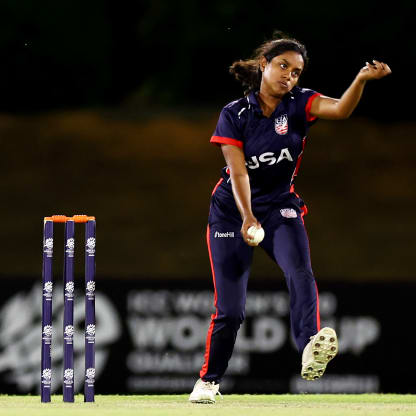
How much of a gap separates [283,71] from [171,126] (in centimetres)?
1432

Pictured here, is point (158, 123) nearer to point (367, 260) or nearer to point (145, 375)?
point (367, 260)

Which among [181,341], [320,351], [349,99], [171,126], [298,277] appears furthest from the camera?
[171,126]

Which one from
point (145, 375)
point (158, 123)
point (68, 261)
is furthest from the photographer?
point (158, 123)

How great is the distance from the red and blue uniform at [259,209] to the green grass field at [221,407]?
36 centimetres

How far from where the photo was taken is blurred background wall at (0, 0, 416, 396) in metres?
16.4

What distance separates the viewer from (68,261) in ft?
18.1

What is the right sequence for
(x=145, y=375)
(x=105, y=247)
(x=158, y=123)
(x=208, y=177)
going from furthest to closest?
(x=158, y=123), (x=208, y=177), (x=105, y=247), (x=145, y=375)

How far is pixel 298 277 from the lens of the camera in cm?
543

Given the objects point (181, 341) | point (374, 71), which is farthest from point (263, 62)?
point (181, 341)

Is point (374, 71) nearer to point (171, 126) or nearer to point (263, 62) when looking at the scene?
point (263, 62)

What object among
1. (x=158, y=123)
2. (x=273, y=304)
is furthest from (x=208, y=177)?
(x=273, y=304)

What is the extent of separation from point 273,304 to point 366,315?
0.65 m

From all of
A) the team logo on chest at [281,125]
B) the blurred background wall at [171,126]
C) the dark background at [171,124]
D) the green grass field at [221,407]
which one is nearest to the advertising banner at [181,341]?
the green grass field at [221,407]

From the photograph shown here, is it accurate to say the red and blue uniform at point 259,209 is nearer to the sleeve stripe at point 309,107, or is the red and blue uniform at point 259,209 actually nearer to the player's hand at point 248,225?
the sleeve stripe at point 309,107
